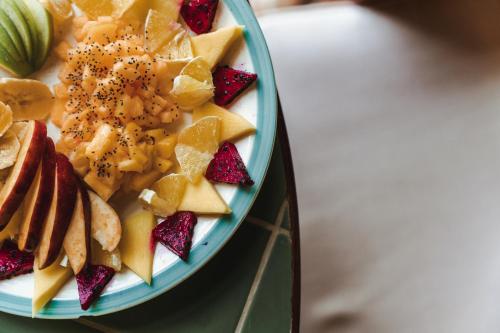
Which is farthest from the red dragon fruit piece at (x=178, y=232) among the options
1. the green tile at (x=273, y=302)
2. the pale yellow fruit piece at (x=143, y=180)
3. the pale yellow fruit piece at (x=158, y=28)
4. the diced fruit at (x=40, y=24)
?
the diced fruit at (x=40, y=24)

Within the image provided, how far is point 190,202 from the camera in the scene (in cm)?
119

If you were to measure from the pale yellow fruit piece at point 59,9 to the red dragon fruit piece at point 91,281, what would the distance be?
2.06 ft

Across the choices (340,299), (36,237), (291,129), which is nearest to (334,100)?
(291,129)

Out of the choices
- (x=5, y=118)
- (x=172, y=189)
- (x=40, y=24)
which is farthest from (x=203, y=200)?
(x=40, y=24)

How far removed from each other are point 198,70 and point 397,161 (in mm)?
663

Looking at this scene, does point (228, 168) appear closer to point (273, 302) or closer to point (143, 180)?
point (143, 180)

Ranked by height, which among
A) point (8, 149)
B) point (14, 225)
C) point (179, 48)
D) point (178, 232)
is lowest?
point (14, 225)

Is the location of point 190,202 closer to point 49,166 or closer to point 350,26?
point 49,166

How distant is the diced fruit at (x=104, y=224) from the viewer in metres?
1.18

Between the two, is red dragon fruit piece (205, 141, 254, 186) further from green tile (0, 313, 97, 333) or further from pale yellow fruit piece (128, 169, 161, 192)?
green tile (0, 313, 97, 333)

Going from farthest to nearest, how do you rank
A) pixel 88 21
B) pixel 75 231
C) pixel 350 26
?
1. pixel 350 26
2. pixel 88 21
3. pixel 75 231

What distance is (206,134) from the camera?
121cm

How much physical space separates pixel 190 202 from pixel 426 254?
72cm

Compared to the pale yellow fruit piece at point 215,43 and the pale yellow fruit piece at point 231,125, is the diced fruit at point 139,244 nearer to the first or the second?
the pale yellow fruit piece at point 231,125
